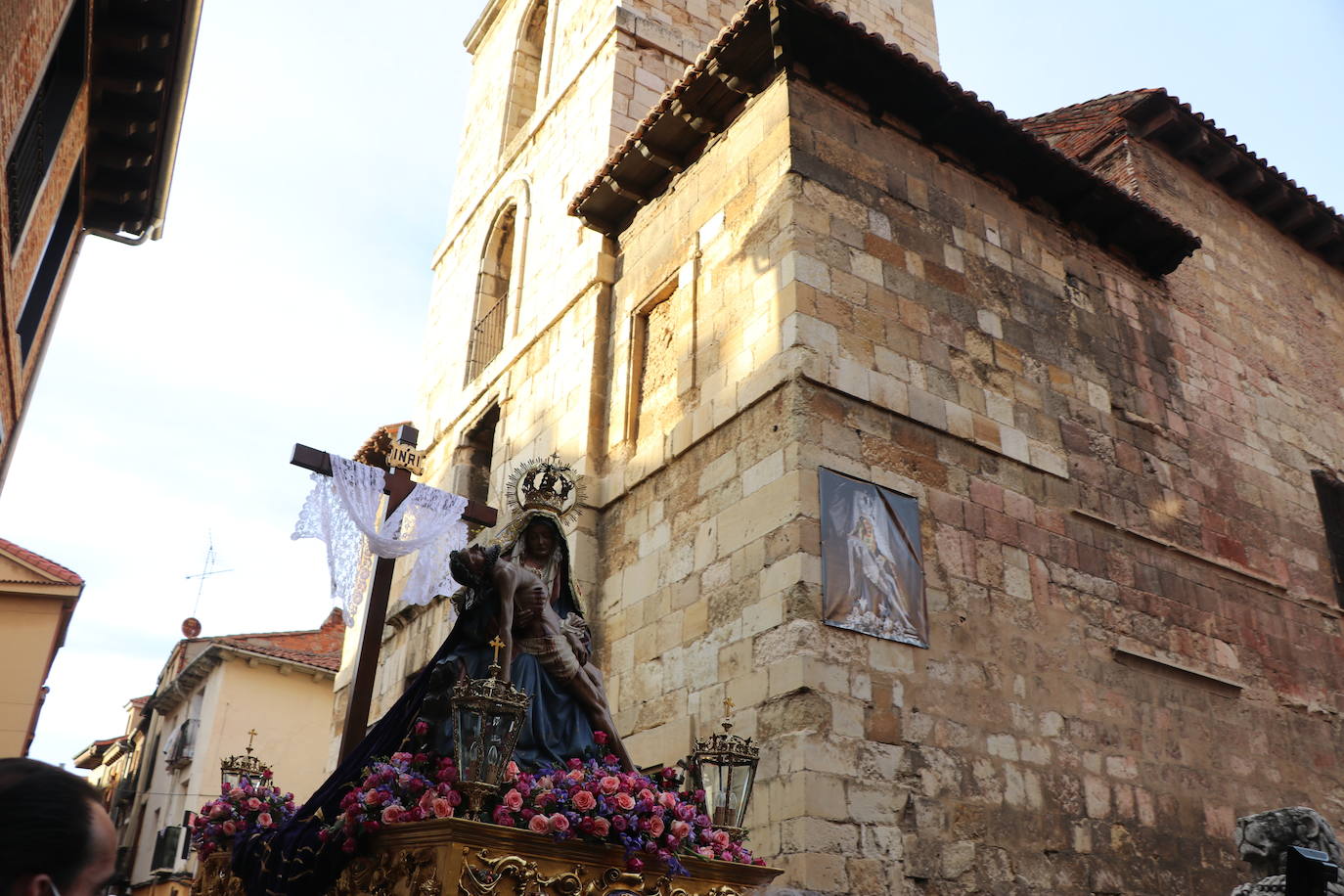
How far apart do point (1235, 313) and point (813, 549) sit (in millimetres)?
7348

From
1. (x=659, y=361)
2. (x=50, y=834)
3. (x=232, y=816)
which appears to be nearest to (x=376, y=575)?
(x=659, y=361)

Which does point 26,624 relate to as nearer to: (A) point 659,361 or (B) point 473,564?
(A) point 659,361

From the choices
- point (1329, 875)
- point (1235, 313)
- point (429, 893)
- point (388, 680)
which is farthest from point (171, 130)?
point (1235, 313)

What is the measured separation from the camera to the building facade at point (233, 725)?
21.7 m

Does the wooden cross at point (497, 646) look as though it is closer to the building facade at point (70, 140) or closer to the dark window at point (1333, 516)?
the building facade at point (70, 140)

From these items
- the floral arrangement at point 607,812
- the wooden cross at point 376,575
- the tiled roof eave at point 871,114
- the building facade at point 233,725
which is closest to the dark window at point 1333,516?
the tiled roof eave at point 871,114

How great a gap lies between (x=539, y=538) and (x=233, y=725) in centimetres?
1930

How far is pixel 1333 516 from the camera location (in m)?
11.3

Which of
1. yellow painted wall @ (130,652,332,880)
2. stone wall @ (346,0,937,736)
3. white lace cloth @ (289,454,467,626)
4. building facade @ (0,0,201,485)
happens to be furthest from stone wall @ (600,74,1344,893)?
yellow painted wall @ (130,652,332,880)

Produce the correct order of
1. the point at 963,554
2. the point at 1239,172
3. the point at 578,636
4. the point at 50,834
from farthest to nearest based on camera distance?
the point at 1239,172 < the point at 963,554 < the point at 578,636 < the point at 50,834

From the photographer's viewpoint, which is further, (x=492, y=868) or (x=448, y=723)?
(x=448, y=723)

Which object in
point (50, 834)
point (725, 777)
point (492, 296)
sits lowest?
point (50, 834)

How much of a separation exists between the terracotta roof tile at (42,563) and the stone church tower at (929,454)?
9.05 metres

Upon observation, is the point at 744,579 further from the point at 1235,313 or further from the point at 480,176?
the point at 480,176
